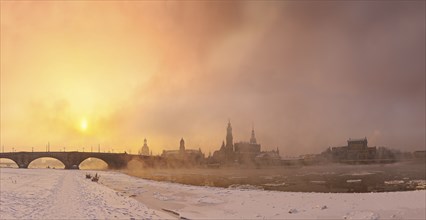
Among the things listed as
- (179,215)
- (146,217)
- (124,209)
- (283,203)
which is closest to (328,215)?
(283,203)

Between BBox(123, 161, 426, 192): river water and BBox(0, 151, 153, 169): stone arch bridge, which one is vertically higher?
BBox(0, 151, 153, 169): stone arch bridge

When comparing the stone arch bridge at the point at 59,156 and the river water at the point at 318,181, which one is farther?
the stone arch bridge at the point at 59,156

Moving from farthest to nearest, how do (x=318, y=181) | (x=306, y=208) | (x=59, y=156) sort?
(x=59, y=156) < (x=318, y=181) < (x=306, y=208)

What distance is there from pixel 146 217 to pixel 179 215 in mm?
3751

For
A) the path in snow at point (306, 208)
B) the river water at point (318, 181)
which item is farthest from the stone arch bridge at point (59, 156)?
the path in snow at point (306, 208)

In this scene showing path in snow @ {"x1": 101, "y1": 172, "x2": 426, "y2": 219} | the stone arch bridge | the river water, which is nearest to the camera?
path in snow @ {"x1": 101, "y1": 172, "x2": 426, "y2": 219}

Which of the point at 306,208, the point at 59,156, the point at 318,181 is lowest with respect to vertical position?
the point at 318,181

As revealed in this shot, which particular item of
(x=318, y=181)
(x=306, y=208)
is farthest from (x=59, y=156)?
(x=306, y=208)

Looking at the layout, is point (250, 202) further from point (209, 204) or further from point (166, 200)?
point (166, 200)

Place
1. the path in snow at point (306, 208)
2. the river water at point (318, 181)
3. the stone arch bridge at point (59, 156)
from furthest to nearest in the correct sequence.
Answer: the stone arch bridge at point (59, 156) → the river water at point (318, 181) → the path in snow at point (306, 208)

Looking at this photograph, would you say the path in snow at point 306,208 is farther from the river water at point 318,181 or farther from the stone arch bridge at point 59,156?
the stone arch bridge at point 59,156

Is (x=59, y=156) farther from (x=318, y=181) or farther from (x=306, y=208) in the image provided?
(x=306, y=208)

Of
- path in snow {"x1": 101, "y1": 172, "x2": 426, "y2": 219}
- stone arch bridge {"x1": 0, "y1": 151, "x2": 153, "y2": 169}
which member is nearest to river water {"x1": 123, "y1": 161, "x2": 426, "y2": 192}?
path in snow {"x1": 101, "y1": 172, "x2": 426, "y2": 219}

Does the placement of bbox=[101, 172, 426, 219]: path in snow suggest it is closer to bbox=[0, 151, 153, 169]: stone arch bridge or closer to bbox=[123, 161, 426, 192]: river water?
bbox=[123, 161, 426, 192]: river water
